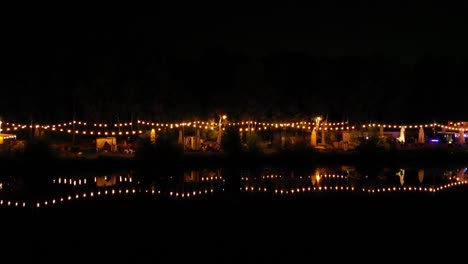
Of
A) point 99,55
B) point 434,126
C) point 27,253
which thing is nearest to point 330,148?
point 434,126

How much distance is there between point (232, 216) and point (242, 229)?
1286 mm

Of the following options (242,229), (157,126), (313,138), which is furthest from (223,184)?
(313,138)

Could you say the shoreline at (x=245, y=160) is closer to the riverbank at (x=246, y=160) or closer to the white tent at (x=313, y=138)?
the riverbank at (x=246, y=160)

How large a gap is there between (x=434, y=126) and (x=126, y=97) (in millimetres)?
14205

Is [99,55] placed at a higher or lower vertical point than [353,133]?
higher

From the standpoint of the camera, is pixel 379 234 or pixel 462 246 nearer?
pixel 462 246

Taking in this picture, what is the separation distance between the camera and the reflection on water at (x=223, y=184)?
16.1 metres

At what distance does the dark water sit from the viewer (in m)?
10.6

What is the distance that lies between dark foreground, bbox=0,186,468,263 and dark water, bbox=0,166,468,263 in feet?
0.07

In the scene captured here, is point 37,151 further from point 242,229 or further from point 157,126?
point 242,229

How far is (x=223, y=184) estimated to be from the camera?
18078mm

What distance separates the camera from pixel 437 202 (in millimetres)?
15391

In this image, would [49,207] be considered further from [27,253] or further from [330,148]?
[330,148]

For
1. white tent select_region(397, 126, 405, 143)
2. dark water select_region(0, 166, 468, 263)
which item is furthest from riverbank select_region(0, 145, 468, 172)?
white tent select_region(397, 126, 405, 143)
